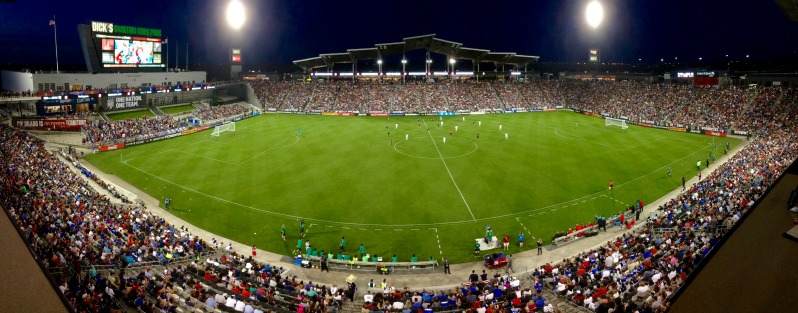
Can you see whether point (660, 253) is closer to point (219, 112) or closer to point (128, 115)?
point (128, 115)

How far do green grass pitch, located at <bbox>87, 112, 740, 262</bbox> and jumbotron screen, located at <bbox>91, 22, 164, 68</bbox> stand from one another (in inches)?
841

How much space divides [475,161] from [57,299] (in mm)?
40493

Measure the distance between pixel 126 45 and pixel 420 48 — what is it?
55.0m

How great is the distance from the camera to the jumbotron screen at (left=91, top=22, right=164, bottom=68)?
225 ft

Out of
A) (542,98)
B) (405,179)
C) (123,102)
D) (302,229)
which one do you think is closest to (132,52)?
(123,102)

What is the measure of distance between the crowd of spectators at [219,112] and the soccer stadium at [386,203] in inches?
18.1

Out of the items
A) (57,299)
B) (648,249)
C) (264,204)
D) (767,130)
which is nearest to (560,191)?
(648,249)

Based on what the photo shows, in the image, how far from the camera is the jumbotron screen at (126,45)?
6850 centimetres

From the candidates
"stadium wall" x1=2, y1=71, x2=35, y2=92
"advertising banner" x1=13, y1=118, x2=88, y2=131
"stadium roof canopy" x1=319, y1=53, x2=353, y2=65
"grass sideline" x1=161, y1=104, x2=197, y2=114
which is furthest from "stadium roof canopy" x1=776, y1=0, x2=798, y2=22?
"stadium roof canopy" x1=319, y1=53, x2=353, y2=65

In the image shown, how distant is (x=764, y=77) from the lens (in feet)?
241

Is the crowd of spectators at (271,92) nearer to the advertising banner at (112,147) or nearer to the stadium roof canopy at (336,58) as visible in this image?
the stadium roof canopy at (336,58)

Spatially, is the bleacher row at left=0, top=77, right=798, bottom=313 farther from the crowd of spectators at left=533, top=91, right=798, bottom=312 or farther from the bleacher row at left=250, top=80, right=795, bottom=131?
the bleacher row at left=250, top=80, right=795, bottom=131

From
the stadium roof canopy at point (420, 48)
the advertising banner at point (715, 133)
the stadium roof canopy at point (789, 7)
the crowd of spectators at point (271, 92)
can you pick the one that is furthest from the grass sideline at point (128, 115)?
the advertising banner at point (715, 133)

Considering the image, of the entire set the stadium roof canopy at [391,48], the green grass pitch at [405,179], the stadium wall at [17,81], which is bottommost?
the green grass pitch at [405,179]
